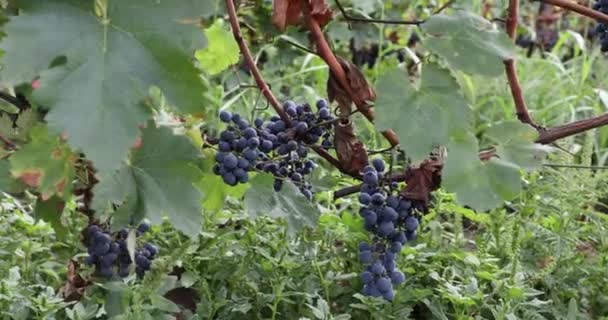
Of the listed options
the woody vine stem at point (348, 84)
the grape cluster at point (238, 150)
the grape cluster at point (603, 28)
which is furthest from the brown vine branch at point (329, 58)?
the grape cluster at point (603, 28)

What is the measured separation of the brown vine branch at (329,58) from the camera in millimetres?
1189

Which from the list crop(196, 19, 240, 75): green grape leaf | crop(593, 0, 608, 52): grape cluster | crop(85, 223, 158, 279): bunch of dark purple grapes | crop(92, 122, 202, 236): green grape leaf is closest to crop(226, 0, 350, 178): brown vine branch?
crop(196, 19, 240, 75): green grape leaf

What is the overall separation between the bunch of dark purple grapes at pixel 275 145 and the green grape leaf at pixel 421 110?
0.26 m

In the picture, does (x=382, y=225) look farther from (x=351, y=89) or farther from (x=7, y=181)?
(x=7, y=181)

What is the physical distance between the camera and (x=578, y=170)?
179 centimetres

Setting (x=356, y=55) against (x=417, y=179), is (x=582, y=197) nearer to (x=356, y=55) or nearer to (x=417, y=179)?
(x=417, y=179)

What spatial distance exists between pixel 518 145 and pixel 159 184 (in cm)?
43

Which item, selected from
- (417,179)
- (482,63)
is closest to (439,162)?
(417,179)

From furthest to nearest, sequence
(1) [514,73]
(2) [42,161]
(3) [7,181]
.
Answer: (1) [514,73], (3) [7,181], (2) [42,161]

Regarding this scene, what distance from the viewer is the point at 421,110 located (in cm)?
97

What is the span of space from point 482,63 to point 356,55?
2483 millimetres

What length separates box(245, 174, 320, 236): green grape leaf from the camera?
4.06 ft

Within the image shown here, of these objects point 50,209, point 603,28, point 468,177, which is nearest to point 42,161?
point 50,209

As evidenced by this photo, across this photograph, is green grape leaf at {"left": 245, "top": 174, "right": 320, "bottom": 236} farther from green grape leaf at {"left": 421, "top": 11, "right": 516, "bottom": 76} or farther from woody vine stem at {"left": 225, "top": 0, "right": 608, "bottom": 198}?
green grape leaf at {"left": 421, "top": 11, "right": 516, "bottom": 76}
